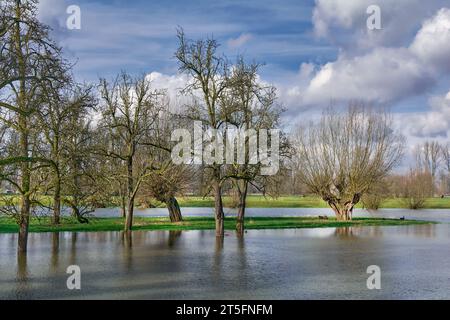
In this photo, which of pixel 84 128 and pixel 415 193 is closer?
pixel 84 128

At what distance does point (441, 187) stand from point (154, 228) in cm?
10355

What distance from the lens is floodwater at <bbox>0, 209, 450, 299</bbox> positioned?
595 inches

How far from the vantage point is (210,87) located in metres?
31.9

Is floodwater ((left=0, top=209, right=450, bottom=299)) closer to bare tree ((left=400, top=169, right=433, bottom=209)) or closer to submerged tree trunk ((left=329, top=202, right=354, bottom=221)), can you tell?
submerged tree trunk ((left=329, top=202, right=354, bottom=221))

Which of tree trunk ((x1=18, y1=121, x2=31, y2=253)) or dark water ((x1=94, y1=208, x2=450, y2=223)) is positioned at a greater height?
tree trunk ((x1=18, y1=121, x2=31, y2=253))

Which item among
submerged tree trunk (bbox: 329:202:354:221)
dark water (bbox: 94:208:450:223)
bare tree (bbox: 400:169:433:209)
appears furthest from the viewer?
bare tree (bbox: 400:169:433:209)

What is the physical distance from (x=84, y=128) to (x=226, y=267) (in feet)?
51.1

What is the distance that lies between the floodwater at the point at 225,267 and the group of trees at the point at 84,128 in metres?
2.76

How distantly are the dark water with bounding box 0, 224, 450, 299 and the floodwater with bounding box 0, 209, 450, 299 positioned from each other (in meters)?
0.03

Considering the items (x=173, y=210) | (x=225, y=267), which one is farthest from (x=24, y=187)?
(x=173, y=210)

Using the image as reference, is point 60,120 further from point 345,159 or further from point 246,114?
point 345,159

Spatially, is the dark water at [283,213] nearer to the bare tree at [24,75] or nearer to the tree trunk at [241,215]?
the tree trunk at [241,215]

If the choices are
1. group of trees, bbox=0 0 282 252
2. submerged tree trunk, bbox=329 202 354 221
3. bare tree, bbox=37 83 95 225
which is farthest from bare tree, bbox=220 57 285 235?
submerged tree trunk, bbox=329 202 354 221

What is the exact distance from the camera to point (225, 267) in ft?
63.5
